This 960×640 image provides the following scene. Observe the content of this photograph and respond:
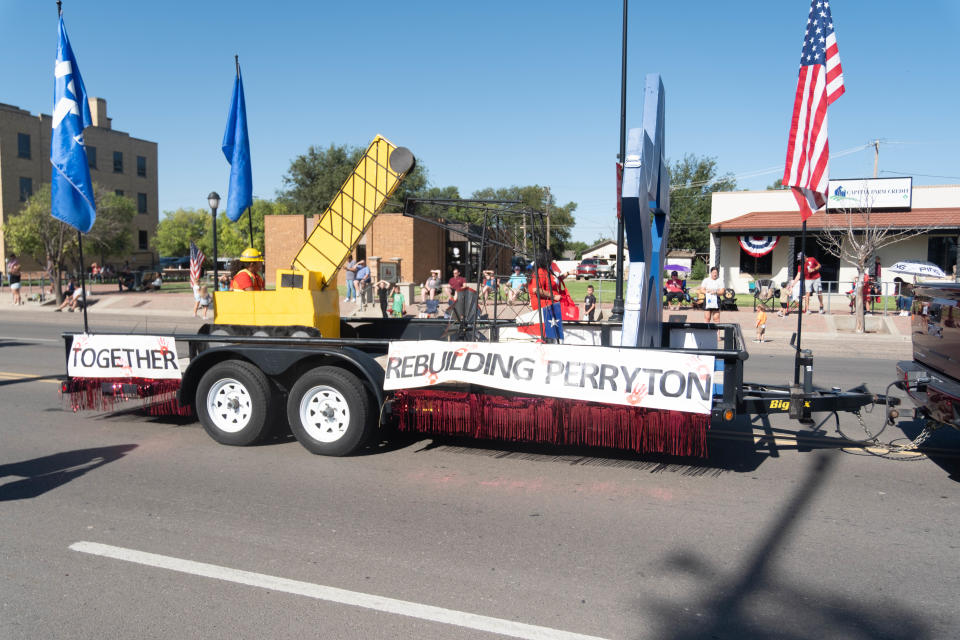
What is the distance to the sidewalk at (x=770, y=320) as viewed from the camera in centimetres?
1662

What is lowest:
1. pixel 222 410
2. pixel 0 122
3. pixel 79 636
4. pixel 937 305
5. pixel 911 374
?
pixel 79 636

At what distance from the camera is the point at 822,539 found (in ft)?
15.4

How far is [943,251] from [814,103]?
28425 mm

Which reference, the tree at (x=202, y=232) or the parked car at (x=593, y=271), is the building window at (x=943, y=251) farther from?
the tree at (x=202, y=232)

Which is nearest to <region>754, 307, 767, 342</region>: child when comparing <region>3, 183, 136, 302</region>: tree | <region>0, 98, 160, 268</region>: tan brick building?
<region>3, 183, 136, 302</region>: tree

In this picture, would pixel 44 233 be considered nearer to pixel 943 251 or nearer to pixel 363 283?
pixel 363 283

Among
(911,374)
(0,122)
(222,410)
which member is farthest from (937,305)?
(0,122)

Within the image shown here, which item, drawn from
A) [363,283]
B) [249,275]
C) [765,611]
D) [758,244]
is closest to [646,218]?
[765,611]

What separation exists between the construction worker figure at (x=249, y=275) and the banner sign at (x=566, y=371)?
9.67 ft

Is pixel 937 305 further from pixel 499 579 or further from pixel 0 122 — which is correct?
pixel 0 122

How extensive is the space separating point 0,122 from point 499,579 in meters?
57.6

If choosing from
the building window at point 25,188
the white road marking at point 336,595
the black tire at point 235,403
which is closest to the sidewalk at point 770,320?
the black tire at point 235,403

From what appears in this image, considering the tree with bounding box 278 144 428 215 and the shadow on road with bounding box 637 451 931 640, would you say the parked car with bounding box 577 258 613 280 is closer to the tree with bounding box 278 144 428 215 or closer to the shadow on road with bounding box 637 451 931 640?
the tree with bounding box 278 144 428 215

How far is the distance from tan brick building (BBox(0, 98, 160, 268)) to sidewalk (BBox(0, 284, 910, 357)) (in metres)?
20.5
